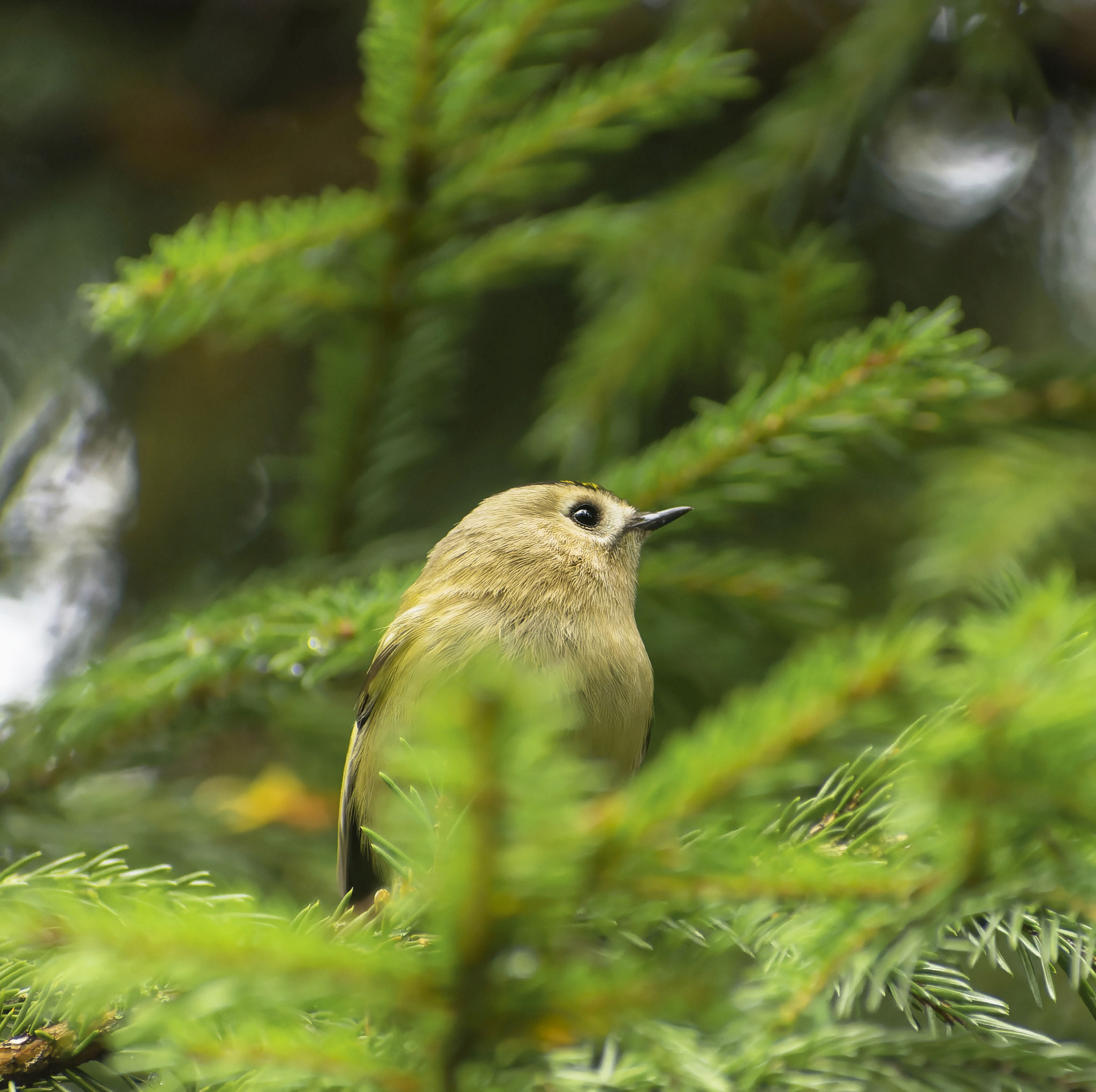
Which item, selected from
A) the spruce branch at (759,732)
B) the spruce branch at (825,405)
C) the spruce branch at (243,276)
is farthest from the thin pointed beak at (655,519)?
the spruce branch at (759,732)

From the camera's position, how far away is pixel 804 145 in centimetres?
190

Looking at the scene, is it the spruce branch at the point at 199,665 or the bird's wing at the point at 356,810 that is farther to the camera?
the bird's wing at the point at 356,810

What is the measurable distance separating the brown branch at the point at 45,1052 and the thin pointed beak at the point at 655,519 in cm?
111

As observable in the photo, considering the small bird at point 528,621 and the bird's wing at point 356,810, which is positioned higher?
the small bird at point 528,621

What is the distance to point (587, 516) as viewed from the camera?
6.61 feet

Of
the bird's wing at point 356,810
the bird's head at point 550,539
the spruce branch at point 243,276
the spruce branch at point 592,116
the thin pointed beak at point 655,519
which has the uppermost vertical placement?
the spruce branch at point 592,116

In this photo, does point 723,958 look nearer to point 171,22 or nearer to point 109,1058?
point 109,1058

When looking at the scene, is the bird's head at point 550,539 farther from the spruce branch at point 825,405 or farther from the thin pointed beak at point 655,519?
the spruce branch at point 825,405

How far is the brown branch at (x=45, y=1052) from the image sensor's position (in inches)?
32.2

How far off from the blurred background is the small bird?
0.11 metres

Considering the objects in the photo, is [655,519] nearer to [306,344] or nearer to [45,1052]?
[45,1052]

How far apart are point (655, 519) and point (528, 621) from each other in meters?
0.32

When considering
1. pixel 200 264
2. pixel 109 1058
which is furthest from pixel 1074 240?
pixel 109 1058

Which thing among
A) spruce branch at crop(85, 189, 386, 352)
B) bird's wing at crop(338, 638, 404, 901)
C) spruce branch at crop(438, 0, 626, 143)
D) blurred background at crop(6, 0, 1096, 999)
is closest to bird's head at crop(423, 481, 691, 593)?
blurred background at crop(6, 0, 1096, 999)
